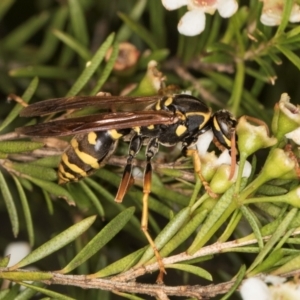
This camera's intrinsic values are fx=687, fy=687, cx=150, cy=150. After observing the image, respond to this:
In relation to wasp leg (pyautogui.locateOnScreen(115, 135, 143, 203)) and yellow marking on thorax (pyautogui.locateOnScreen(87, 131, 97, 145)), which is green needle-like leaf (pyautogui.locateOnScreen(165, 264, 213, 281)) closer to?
wasp leg (pyautogui.locateOnScreen(115, 135, 143, 203))

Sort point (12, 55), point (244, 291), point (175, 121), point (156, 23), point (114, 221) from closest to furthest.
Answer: point (244, 291) < point (114, 221) < point (175, 121) < point (156, 23) < point (12, 55)

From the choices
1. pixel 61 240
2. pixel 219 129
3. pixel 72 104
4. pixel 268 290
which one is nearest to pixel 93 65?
pixel 72 104

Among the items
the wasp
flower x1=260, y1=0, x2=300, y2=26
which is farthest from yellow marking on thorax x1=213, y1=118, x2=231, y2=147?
flower x1=260, y1=0, x2=300, y2=26

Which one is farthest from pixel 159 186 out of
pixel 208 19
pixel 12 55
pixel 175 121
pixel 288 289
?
pixel 12 55

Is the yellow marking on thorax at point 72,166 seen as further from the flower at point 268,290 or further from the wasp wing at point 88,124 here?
the flower at point 268,290

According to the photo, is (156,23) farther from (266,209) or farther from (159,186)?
(266,209)

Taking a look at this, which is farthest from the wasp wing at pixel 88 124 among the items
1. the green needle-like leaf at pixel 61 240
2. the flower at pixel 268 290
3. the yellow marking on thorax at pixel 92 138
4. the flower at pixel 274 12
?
the flower at pixel 268 290
